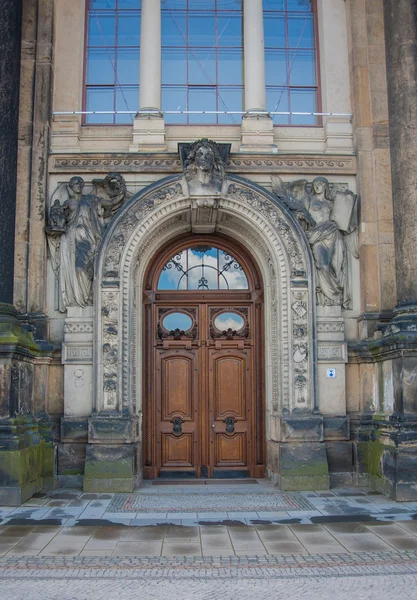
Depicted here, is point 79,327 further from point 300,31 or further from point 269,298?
point 300,31

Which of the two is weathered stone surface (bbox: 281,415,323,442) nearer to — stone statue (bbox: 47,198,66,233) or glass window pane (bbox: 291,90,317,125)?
stone statue (bbox: 47,198,66,233)

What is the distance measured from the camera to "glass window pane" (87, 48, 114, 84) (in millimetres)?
12133

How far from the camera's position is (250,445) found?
11648 mm

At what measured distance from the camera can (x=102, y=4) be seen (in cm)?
1233

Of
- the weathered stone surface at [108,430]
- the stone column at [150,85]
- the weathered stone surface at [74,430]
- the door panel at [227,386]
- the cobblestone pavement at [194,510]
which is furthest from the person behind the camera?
the door panel at [227,386]

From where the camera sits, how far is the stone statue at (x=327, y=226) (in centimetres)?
1117

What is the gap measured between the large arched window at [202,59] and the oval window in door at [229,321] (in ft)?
11.1

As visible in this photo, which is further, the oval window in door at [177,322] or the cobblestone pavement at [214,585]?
the oval window in door at [177,322]

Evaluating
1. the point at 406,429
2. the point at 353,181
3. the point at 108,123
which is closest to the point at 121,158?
the point at 108,123

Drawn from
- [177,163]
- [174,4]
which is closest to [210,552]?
[177,163]

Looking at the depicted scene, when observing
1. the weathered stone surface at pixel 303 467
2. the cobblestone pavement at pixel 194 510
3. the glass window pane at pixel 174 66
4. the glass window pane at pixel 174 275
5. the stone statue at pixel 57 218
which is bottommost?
the cobblestone pavement at pixel 194 510

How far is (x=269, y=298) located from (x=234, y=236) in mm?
1253

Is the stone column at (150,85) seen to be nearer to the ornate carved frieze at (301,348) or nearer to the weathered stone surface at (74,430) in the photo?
the ornate carved frieze at (301,348)

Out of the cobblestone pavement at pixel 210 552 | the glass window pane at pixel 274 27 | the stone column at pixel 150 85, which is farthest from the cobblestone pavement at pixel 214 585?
the glass window pane at pixel 274 27
